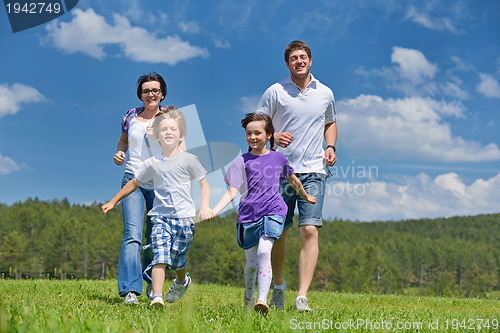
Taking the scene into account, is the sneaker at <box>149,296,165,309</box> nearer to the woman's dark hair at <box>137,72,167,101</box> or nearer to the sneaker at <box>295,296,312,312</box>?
Result: the sneaker at <box>295,296,312,312</box>

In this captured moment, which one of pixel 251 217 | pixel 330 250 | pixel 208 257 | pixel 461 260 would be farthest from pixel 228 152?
pixel 461 260

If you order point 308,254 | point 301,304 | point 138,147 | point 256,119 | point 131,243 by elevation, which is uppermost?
point 256,119

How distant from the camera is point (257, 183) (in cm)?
527

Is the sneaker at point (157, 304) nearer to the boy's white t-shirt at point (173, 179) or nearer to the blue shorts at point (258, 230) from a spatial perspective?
the boy's white t-shirt at point (173, 179)

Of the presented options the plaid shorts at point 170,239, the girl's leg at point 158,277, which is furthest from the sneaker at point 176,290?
the girl's leg at point 158,277

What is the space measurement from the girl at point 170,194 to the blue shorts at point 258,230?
1.80 feet

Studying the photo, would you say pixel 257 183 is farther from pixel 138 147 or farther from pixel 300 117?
pixel 138 147

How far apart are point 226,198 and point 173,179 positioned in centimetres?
87

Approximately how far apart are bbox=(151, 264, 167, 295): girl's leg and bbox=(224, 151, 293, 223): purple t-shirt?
3.80 feet

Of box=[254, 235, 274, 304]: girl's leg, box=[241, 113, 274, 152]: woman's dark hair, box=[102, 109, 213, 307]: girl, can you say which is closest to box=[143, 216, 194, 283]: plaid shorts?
box=[102, 109, 213, 307]: girl

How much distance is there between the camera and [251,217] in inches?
204

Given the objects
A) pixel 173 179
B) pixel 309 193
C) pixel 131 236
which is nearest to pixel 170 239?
pixel 173 179

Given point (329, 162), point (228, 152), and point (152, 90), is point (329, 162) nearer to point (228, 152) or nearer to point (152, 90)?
point (228, 152)

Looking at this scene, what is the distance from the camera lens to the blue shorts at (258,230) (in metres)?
5.06
